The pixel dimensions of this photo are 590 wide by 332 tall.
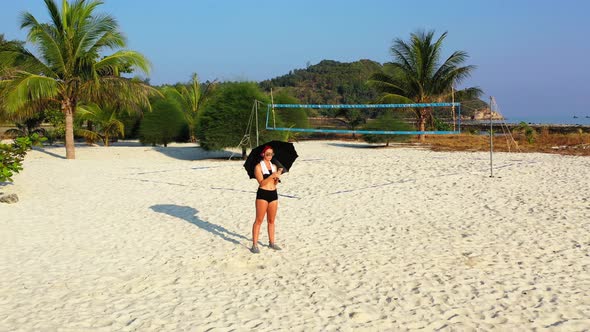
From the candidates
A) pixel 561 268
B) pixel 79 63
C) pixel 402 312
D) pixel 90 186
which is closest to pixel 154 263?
pixel 402 312

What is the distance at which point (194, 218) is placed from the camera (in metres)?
8.32

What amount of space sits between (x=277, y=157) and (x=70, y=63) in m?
12.7

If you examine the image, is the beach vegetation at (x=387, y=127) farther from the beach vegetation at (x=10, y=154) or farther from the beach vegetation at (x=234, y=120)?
the beach vegetation at (x=10, y=154)

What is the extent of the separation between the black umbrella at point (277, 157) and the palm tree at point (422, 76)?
19.2 m

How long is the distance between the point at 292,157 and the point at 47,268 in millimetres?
3121

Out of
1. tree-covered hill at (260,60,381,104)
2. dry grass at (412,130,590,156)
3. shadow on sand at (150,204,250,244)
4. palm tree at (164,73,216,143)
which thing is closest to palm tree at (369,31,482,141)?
dry grass at (412,130,590,156)

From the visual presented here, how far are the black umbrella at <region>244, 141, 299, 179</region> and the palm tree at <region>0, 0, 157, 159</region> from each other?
1173cm

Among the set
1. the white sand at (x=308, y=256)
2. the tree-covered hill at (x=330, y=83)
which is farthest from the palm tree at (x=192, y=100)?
the tree-covered hill at (x=330, y=83)

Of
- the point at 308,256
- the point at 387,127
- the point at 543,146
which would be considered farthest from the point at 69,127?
the point at 543,146

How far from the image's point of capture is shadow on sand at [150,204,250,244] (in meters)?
7.11

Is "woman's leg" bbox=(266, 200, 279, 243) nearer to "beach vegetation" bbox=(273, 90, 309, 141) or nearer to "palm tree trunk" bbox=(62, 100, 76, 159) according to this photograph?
"palm tree trunk" bbox=(62, 100, 76, 159)

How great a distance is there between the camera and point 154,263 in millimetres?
5895

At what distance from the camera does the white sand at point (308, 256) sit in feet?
14.1

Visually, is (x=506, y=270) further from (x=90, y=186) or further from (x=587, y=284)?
(x=90, y=186)
